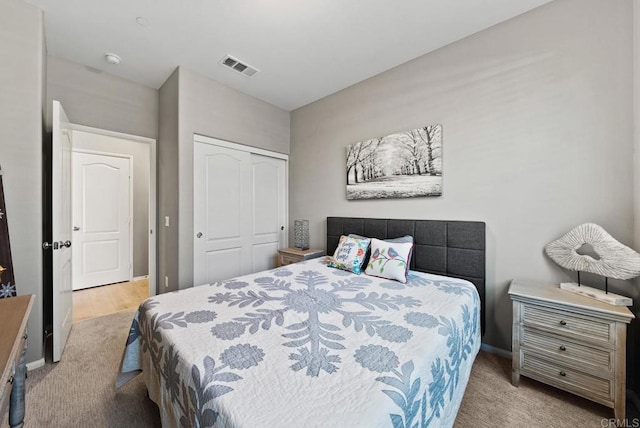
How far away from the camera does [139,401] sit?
167 centimetres

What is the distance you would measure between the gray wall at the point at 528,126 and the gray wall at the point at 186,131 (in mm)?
1863

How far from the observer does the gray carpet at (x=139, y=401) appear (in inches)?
59.1

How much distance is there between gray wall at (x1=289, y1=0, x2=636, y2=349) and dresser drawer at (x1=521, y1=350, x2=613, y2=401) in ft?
1.40

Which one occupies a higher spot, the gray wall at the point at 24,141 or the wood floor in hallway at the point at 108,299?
the gray wall at the point at 24,141

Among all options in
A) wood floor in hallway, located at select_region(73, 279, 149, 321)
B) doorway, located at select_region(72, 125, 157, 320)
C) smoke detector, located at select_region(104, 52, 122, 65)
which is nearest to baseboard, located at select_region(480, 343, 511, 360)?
wood floor in hallway, located at select_region(73, 279, 149, 321)

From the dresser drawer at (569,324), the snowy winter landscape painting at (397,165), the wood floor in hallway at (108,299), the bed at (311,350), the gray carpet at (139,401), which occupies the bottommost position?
the gray carpet at (139,401)

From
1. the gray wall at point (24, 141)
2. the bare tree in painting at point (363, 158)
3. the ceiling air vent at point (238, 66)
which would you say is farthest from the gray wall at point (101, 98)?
the bare tree in painting at point (363, 158)

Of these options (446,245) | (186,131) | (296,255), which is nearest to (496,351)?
(446,245)

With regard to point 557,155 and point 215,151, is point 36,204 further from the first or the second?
point 557,155

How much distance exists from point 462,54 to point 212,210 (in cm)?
306

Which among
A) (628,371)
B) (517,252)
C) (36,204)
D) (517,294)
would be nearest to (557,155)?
(517,252)

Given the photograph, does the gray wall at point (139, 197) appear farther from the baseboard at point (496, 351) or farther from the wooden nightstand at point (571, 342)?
the wooden nightstand at point (571, 342)

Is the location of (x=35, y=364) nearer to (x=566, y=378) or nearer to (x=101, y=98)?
(x=101, y=98)

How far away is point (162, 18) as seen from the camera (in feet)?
6.87
